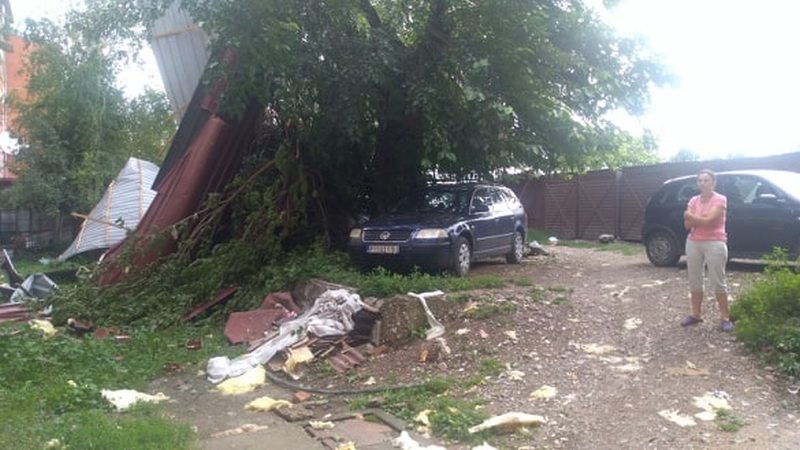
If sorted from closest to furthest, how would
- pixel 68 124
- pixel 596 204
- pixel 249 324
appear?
pixel 249 324 < pixel 596 204 < pixel 68 124

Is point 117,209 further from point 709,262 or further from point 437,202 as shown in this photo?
point 709,262

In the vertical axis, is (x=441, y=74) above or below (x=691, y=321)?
above

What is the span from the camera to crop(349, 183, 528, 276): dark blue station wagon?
10664 millimetres

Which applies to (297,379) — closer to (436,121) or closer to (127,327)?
(127,327)

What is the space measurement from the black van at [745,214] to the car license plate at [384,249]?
190 inches

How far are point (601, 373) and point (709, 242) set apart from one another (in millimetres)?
1990

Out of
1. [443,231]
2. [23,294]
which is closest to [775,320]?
[443,231]

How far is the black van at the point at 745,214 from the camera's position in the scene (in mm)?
10688

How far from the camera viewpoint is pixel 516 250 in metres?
13.7

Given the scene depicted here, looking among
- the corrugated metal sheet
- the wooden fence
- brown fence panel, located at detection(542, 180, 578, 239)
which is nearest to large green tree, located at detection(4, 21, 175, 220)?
the corrugated metal sheet

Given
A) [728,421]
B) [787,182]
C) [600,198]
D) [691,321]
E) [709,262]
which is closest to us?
[728,421]

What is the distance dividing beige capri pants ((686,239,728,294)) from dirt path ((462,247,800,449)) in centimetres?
48

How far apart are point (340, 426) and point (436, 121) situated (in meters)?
6.16

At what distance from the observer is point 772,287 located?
7.11 m
